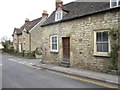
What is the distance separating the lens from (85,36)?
10.5 metres

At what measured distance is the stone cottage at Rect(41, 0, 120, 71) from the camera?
9.11m

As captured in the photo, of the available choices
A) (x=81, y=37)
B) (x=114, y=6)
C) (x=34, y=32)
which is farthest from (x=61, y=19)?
(x=34, y=32)

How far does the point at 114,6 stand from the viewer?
877 cm

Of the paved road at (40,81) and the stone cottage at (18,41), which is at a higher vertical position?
the stone cottage at (18,41)

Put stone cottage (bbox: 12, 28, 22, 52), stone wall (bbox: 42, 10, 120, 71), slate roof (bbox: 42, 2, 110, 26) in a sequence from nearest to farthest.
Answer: stone wall (bbox: 42, 10, 120, 71) → slate roof (bbox: 42, 2, 110, 26) → stone cottage (bbox: 12, 28, 22, 52)

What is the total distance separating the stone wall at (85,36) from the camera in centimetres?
908

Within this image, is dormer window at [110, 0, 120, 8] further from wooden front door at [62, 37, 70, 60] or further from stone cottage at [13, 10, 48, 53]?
stone cottage at [13, 10, 48, 53]

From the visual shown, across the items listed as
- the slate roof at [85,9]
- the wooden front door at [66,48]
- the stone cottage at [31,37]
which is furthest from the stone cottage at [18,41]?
the wooden front door at [66,48]

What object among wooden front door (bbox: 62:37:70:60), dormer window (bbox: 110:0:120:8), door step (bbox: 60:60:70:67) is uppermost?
dormer window (bbox: 110:0:120:8)

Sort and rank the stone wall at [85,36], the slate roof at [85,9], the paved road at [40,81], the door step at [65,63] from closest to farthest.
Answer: the paved road at [40,81], the stone wall at [85,36], the slate roof at [85,9], the door step at [65,63]

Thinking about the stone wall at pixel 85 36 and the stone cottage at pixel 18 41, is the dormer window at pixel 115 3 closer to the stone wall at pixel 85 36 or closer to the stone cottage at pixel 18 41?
the stone wall at pixel 85 36

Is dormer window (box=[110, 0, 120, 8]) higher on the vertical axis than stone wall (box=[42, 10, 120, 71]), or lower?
higher

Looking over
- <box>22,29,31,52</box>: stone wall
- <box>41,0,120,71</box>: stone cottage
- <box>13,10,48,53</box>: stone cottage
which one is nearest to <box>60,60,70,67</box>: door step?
<box>41,0,120,71</box>: stone cottage

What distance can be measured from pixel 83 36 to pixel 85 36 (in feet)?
0.72
